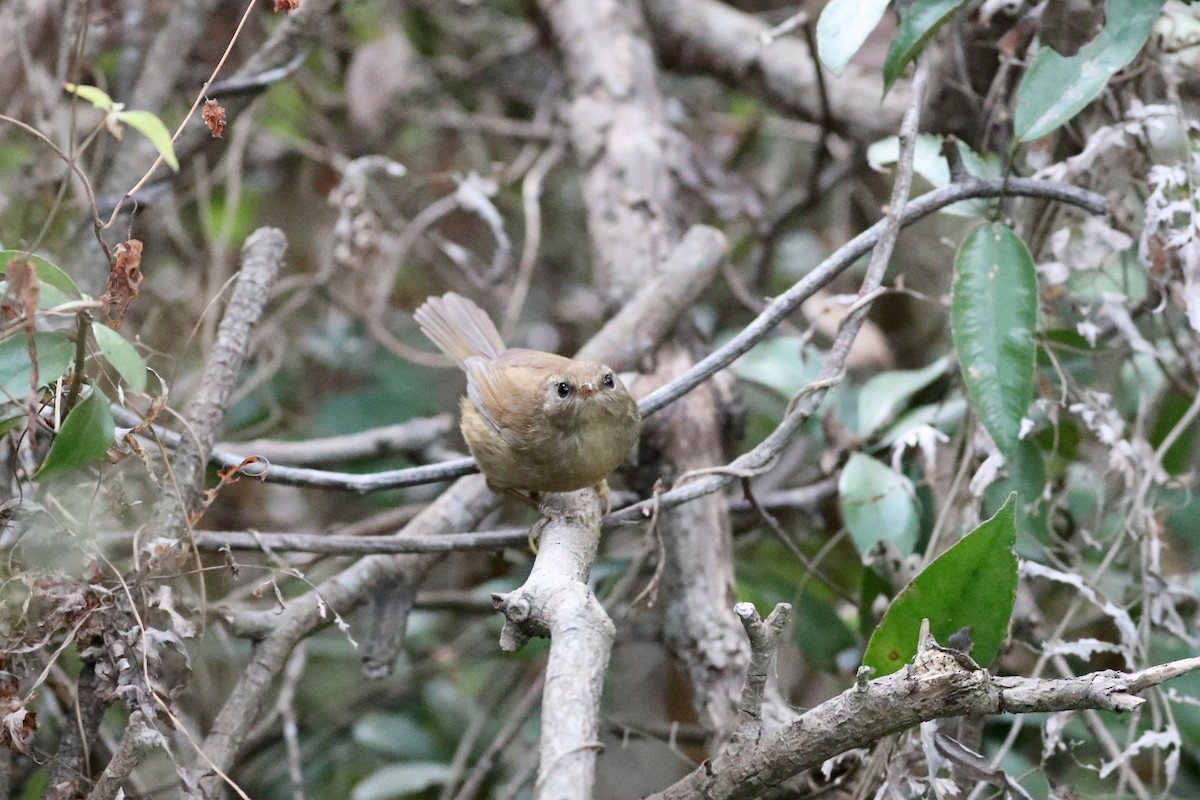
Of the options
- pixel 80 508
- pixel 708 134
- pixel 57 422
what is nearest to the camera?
pixel 57 422

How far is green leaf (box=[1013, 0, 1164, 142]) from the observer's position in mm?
1844

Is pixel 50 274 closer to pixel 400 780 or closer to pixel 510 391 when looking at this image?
pixel 510 391

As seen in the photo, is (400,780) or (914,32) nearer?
(914,32)

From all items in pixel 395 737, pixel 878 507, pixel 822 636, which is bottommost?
pixel 395 737

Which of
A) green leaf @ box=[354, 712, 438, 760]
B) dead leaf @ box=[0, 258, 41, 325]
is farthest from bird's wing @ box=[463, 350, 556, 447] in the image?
green leaf @ box=[354, 712, 438, 760]

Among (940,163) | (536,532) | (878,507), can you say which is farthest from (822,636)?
(940,163)

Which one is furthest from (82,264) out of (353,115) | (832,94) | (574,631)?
(832,94)

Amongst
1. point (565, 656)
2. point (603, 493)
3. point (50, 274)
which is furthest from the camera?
point (603, 493)

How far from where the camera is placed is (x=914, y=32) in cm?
192

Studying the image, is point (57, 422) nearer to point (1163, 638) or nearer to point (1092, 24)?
point (1092, 24)

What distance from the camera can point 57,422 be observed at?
1.49 meters

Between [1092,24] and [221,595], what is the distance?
2645mm

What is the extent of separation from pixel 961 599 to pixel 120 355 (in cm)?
118

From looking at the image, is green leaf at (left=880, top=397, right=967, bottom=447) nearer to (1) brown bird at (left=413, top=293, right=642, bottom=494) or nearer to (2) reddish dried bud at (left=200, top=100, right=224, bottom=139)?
(1) brown bird at (left=413, top=293, right=642, bottom=494)
